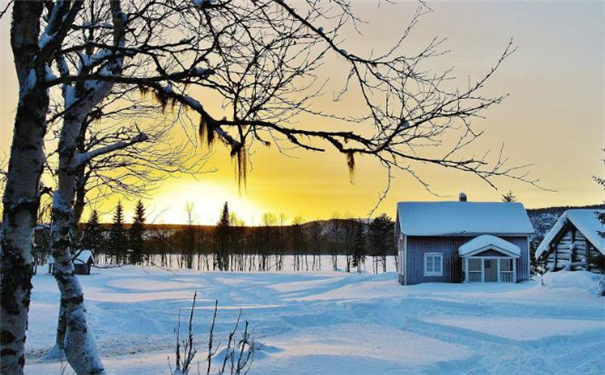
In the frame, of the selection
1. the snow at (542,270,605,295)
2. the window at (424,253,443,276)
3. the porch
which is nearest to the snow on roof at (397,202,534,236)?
the porch

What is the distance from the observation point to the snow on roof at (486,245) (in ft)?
108

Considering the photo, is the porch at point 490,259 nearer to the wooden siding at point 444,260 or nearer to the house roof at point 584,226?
the wooden siding at point 444,260

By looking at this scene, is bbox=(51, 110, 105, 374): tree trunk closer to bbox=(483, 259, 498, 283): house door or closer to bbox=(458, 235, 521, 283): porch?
bbox=(458, 235, 521, 283): porch

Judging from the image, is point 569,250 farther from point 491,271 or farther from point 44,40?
point 44,40

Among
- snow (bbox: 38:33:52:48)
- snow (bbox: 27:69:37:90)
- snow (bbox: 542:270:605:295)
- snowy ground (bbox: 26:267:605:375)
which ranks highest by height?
snow (bbox: 38:33:52:48)

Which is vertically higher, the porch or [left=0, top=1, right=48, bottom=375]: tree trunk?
[left=0, top=1, right=48, bottom=375]: tree trunk

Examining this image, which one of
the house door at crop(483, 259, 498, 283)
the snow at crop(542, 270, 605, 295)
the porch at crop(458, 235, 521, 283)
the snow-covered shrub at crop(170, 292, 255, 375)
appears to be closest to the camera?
the snow-covered shrub at crop(170, 292, 255, 375)

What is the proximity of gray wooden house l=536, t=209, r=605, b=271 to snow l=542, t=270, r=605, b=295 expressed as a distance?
98cm

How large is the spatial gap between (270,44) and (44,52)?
2.06 metres

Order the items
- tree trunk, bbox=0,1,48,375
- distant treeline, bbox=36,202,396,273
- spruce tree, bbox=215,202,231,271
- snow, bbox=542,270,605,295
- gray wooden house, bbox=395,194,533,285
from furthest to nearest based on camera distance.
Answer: spruce tree, bbox=215,202,231,271
distant treeline, bbox=36,202,396,273
gray wooden house, bbox=395,194,533,285
snow, bbox=542,270,605,295
tree trunk, bbox=0,1,48,375

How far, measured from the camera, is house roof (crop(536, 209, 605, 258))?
2563 centimetres

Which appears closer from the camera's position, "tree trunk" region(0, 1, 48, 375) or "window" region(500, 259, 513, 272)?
"tree trunk" region(0, 1, 48, 375)

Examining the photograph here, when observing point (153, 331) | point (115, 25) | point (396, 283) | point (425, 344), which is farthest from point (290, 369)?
point (396, 283)

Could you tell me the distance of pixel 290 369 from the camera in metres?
9.57
